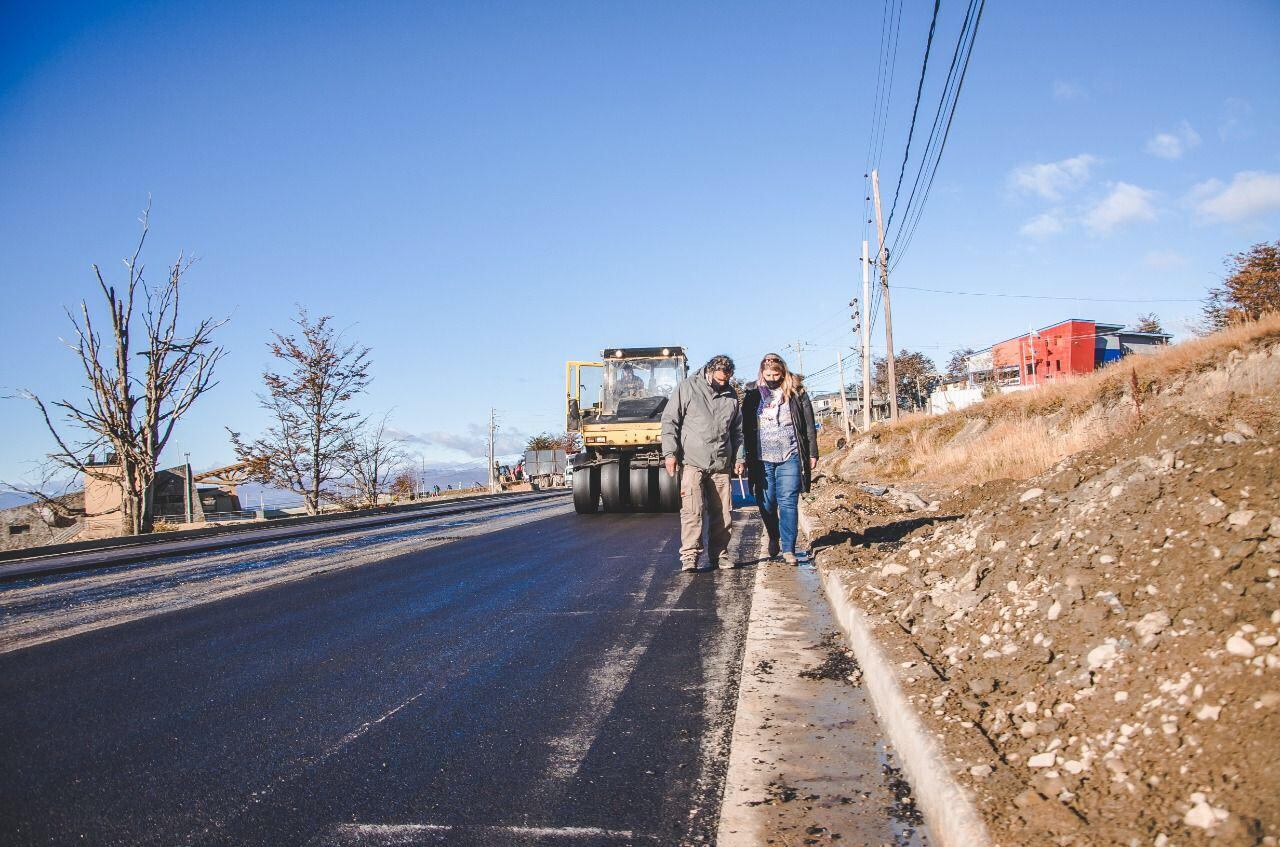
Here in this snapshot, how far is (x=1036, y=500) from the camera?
4684mm

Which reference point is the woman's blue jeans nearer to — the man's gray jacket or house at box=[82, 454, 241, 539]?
the man's gray jacket

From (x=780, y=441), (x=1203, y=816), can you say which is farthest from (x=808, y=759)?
(x=780, y=441)

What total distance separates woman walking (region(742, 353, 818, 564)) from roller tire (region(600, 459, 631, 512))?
8.91 meters

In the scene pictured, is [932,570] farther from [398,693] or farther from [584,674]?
[398,693]

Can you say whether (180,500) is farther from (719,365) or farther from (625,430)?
(719,365)

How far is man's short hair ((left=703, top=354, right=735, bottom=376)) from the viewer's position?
7445 mm

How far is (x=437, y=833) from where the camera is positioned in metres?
2.61

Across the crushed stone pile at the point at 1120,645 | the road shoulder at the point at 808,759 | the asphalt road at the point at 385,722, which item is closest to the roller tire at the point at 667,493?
the asphalt road at the point at 385,722

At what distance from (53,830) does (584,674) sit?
236cm

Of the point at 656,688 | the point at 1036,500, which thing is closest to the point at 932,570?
the point at 1036,500

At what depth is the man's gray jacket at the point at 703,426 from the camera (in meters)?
7.40

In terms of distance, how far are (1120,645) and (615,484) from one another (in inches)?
552

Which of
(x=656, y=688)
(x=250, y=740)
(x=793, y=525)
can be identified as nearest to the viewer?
(x=250, y=740)

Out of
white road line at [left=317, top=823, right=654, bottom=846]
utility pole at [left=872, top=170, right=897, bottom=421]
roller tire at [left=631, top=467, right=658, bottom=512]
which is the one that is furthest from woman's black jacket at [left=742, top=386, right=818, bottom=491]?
utility pole at [left=872, top=170, right=897, bottom=421]
